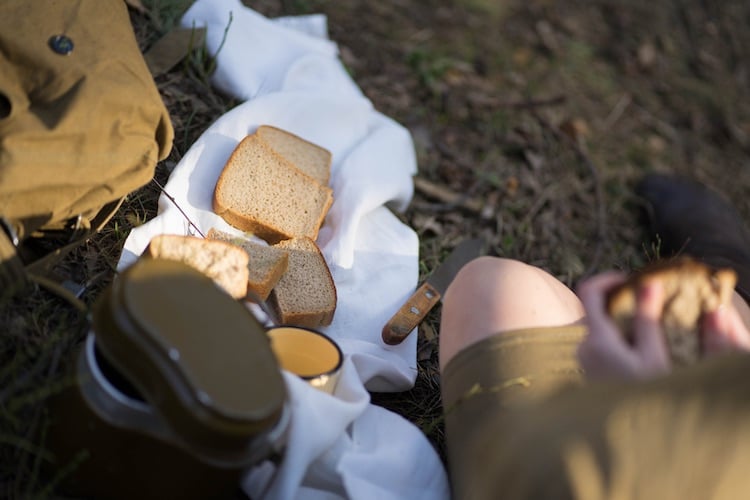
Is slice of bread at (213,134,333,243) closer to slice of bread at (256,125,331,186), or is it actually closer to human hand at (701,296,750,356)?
slice of bread at (256,125,331,186)

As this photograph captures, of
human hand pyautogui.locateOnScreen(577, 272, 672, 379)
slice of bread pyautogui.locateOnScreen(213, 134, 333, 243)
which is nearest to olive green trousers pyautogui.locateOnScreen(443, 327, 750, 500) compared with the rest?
human hand pyautogui.locateOnScreen(577, 272, 672, 379)

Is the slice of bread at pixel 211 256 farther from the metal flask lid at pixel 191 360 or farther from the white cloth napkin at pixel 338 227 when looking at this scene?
the metal flask lid at pixel 191 360

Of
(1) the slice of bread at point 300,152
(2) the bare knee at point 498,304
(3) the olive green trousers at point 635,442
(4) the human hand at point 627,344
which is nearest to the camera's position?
(3) the olive green trousers at point 635,442

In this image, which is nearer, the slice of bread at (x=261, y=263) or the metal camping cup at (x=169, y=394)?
the metal camping cup at (x=169, y=394)

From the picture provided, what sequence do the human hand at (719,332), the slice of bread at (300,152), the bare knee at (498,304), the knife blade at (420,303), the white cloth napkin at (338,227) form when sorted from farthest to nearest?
the slice of bread at (300,152), the knife blade at (420,303), the bare knee at (498,304), the white cloth napkin at (338,227), the human hand at (719,332)

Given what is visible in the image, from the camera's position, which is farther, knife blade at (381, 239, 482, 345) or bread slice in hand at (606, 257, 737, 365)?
knife blade at (381, 239, 482, 345)

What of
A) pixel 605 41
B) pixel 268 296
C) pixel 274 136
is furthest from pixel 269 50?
pixel 605 41

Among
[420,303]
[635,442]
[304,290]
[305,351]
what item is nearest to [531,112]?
[420,303]

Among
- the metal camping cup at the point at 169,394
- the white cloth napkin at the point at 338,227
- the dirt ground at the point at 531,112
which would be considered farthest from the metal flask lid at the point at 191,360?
the dirt ground at the point at 531,112
